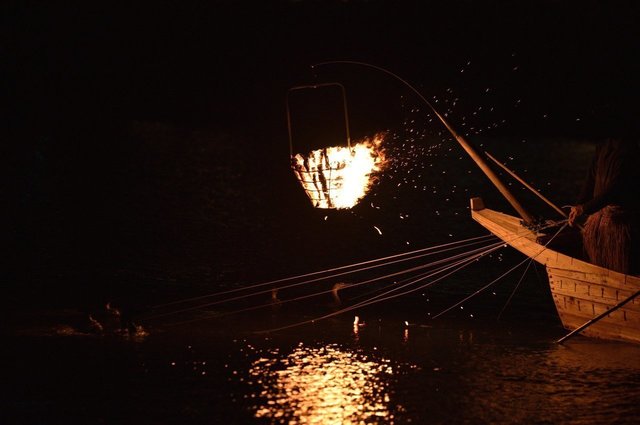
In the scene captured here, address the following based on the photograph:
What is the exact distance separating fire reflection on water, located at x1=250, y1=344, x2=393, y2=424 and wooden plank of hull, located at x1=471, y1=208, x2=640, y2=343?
7.95 feet

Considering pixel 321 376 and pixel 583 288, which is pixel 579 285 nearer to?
pixel 583 288

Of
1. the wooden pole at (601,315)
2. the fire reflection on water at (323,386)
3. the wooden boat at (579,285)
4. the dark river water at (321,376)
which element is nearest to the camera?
the fire reflection on water at (323,386)

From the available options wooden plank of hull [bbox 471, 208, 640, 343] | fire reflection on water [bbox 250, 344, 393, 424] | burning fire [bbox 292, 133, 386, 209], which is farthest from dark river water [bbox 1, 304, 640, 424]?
burning fire [bbox 292, 133, 386, 209]

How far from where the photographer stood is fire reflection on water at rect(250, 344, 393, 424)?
Answer: 8.98m

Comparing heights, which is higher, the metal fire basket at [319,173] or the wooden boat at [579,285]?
the metal fire basket at [319,173]

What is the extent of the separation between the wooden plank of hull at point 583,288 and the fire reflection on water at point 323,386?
7.95 feet

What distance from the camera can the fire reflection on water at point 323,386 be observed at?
898 centimetres

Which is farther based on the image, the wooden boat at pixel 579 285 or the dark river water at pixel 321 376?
the wooden boat at pixel 579 285

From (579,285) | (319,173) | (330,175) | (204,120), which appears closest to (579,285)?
(579,285)

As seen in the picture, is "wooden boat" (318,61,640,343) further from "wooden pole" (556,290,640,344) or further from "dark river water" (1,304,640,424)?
"dark river water" (1,304,640,424)

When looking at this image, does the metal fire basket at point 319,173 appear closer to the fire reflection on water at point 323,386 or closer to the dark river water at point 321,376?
the fire reflection on water at point 323,386

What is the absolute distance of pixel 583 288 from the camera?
11.4m

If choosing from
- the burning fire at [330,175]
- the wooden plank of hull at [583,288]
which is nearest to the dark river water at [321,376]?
the wooden plank of hull at [583,288]

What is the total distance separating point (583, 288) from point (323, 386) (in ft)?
11.6
